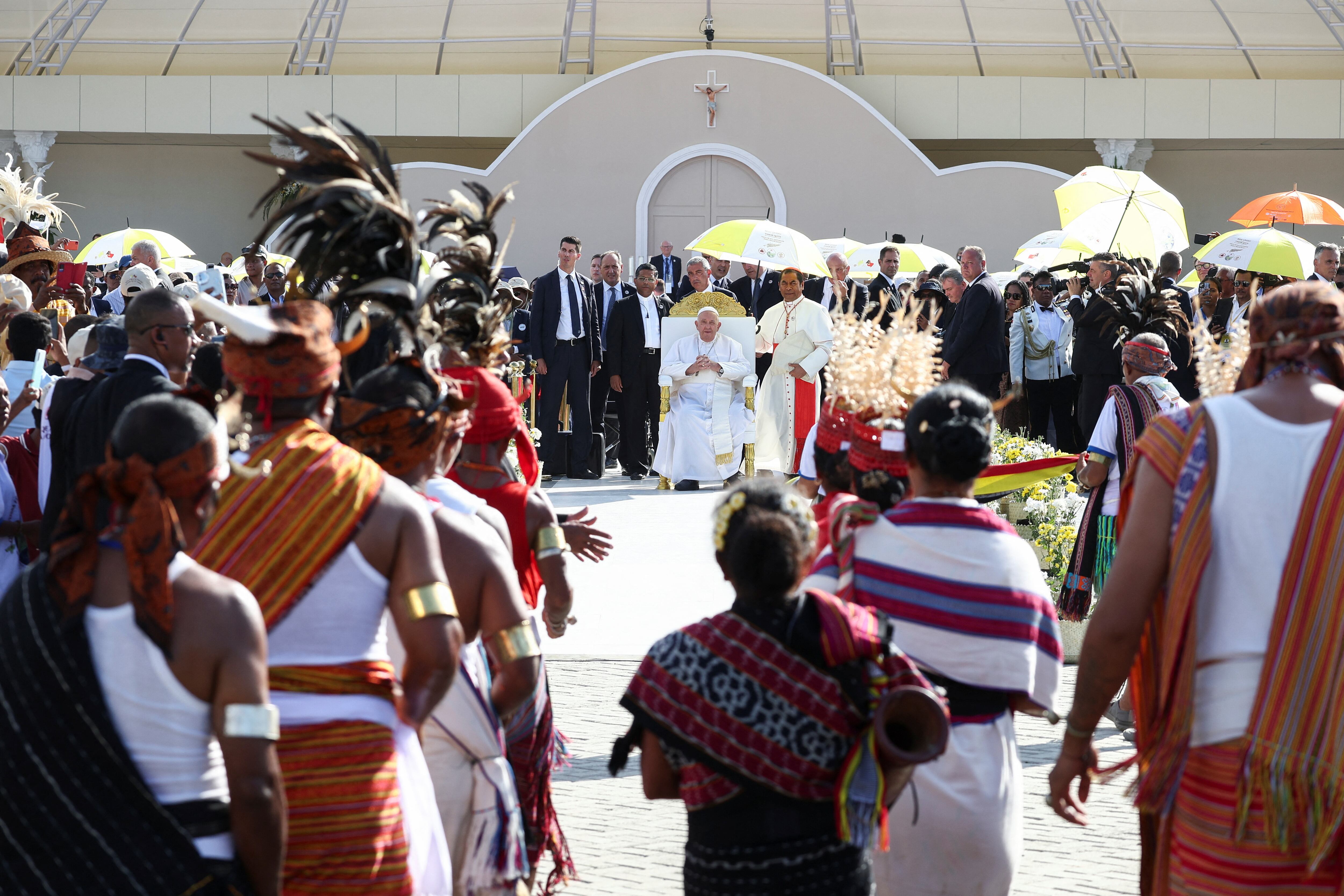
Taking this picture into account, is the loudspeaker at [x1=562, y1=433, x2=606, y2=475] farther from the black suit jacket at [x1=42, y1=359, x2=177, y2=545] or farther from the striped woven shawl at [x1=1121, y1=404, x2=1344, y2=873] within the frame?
the striped woven shawl at [x1=1121, y1=404, x2=1344, y2=873]

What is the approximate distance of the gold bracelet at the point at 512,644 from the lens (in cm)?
298

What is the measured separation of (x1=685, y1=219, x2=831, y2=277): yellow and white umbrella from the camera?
13.2 m

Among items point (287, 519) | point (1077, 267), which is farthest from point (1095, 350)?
point (287, 519)

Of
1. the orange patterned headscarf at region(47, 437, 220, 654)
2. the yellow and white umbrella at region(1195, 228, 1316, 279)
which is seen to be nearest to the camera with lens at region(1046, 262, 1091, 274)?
the yellow and white umbrella at region(1195, 228, 1316, 279)

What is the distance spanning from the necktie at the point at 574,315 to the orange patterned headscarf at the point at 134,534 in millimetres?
11444

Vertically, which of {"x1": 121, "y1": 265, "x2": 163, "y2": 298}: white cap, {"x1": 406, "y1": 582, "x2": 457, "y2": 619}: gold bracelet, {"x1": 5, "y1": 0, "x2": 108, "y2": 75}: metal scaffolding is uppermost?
{"x1": 5, "y1": 0, "x2": 108, "y2": 75}: metal scaffolding

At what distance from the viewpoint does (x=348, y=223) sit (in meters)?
3.14

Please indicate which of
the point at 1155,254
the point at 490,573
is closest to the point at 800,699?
the point at 490,573

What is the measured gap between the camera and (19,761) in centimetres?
214

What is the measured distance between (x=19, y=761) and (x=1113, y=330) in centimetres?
862

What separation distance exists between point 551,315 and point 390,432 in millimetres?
10686

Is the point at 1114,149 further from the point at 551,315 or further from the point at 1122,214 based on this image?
the point at 551,315

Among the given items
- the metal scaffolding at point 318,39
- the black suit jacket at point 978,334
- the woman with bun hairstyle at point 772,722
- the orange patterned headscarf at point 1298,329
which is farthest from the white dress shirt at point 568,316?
the metal scaffolding at point 318,39

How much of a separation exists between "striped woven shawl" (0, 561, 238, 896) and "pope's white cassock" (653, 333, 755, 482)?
1059cm
